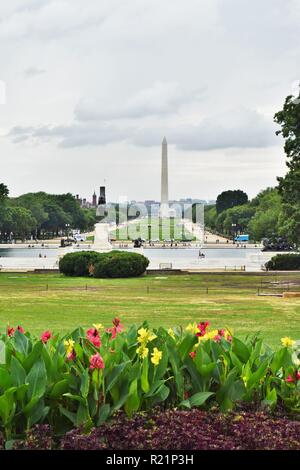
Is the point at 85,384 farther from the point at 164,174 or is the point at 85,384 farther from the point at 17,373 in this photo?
the point at 164,174

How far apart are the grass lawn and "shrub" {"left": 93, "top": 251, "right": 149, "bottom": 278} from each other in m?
1.13

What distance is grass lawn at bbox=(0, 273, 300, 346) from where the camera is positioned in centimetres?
2233

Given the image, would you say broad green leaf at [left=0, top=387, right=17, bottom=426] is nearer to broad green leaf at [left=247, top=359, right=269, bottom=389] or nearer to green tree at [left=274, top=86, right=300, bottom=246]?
broad green leaf at [left=247, top=359, right=269, bottom=389]

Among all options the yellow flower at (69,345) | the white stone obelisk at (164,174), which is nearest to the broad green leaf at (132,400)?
the yellow flower at (69,345)

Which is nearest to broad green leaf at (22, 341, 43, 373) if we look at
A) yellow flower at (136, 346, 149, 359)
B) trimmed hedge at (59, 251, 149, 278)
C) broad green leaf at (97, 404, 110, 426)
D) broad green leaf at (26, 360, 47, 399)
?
broad green leaf at (26, 360, 47, 399)

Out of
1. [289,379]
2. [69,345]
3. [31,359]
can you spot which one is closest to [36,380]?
[31,359]

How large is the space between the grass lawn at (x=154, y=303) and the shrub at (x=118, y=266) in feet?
3.71

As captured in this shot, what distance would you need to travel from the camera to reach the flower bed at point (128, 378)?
642cm

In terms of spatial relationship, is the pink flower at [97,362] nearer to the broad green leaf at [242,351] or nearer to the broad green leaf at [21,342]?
the broad green leaf at [21,342]

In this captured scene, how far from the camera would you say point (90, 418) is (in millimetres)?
6379

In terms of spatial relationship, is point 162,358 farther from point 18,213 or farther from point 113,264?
point 18,213

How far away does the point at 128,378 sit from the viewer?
263 inches

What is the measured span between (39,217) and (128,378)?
6169 inches

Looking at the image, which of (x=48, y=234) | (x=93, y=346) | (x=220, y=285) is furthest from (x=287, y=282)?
(x=48, y=234)
